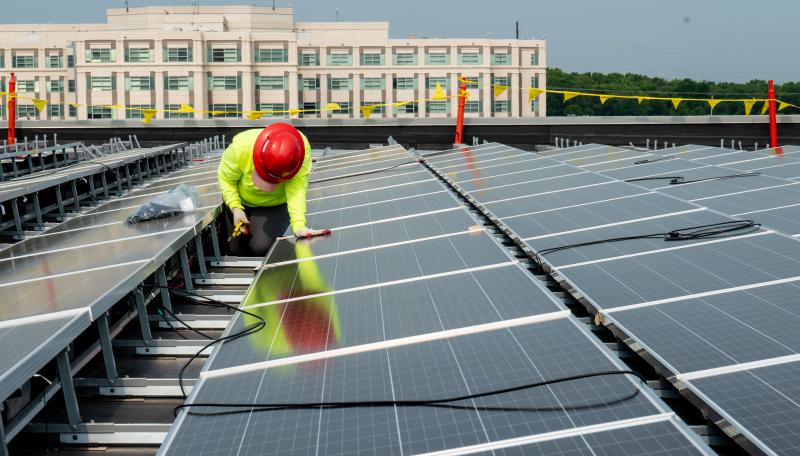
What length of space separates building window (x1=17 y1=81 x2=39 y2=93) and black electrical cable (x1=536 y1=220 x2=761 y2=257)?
410 ft

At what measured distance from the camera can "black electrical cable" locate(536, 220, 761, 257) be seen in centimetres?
699

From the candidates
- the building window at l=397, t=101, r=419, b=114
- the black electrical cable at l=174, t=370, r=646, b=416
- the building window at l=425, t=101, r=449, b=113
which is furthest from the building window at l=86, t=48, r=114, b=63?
the black electrical cable at l=174, t=370, r=646, b=416

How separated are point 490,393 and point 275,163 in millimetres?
5763

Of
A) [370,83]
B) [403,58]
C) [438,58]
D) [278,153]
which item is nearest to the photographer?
[278,153]

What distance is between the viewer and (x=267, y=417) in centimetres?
382

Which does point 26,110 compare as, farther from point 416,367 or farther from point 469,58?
point 416,367

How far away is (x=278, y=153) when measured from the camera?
907 cm

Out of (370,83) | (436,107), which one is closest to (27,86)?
(370,83)

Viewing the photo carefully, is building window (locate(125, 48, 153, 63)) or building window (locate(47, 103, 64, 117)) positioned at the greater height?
building window (locate(125, 48, 153, 63))

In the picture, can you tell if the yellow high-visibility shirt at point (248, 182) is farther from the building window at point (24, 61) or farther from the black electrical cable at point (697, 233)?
the building window at point (24, 61)

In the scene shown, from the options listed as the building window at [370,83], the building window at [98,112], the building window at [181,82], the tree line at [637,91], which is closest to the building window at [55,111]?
the building window at [98,112]

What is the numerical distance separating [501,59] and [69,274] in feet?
386

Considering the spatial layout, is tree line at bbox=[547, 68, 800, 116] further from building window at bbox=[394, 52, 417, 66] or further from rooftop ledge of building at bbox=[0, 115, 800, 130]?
rooftop ledge of building at bbox=[0, 115, 800, 130]

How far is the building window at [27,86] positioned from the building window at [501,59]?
64.8 meters
